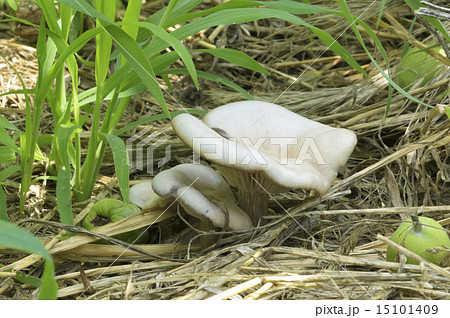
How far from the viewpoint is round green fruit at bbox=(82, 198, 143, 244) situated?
4.93 ft

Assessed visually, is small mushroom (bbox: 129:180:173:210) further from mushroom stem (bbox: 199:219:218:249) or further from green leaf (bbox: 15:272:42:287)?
green leaf (bbox: 15:272:42:287)

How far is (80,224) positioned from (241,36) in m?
1.55

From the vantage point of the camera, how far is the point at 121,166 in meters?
1.34

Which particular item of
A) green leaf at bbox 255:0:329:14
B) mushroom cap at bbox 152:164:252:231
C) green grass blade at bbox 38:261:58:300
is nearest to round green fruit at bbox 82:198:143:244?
mushroom cap at bbox 152:164:252:231

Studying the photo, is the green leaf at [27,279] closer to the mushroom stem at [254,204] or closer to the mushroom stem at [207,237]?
the mushroom stem at [207,237]

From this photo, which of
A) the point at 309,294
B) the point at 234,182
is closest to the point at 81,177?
the point at 234,182

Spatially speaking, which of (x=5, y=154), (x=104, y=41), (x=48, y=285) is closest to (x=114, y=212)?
(x=5, y=154)

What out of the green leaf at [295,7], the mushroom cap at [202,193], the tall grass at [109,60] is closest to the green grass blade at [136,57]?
the tall grass at [109,60]

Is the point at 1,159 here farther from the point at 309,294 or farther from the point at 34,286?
the point at 309,294

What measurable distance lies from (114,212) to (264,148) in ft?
1.53

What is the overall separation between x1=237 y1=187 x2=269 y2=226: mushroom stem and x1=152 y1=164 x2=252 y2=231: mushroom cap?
38 millimetres

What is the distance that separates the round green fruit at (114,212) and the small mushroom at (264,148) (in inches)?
Answer: 11.5

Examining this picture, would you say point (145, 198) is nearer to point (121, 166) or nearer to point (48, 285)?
point (121, 166)

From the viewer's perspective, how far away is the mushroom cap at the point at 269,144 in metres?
1.22
